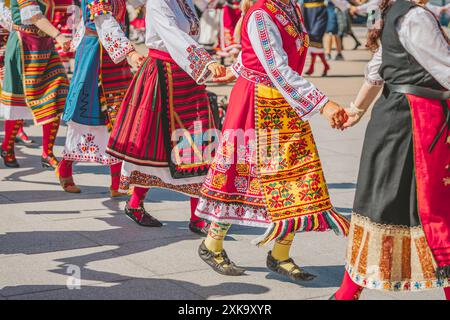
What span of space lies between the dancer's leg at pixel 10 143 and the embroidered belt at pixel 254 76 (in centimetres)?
371

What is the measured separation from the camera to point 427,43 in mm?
3943

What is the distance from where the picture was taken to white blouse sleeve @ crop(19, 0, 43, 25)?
7.18 m

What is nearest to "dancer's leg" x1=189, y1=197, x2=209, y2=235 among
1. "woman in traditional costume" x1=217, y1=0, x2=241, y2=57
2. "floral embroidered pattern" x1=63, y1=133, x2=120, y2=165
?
"floral embroidered pattern" x1=63, y1=133, x2=120, y2=165

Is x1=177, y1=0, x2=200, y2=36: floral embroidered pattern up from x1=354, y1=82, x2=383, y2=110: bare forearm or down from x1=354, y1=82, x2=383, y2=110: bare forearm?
up

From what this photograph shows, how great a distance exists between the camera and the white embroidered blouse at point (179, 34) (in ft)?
17.5

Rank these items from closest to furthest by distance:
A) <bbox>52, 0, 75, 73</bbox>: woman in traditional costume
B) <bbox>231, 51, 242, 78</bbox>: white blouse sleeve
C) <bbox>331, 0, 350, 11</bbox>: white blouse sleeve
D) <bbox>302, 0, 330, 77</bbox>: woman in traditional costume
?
<bbox>231, 51, 242, 78</bbox>: white blouse sleeve → <bbox>52, 0, 75, 73</bbox>: woman in traditional costume → <bbox>302, 0, 330, 77</bbox>: woman in traditional costume → <bbox>331, 0, 350, 11</bbox>: white blouse sleeve

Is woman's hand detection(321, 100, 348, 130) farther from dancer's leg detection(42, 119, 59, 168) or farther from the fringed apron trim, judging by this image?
dancer's leg detection(42, 119, 59, 168)

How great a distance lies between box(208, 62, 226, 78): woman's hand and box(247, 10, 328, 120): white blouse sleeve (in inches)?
17.1

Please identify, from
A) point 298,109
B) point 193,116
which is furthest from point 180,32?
point 298,109

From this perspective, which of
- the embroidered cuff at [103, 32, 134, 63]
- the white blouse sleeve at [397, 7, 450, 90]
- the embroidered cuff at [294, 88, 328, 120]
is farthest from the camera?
the embroidered cuff at [103, 32, 134, 63]

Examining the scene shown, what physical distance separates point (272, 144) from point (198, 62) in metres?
0.80

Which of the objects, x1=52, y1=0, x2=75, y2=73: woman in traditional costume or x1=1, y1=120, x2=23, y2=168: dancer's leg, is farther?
x1=1, y1=120, x2=23, y2=168: dancer's leg

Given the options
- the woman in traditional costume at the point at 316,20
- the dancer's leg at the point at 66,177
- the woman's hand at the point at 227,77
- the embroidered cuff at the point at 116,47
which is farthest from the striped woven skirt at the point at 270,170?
the woman in traditional costume at the point at 316,20
